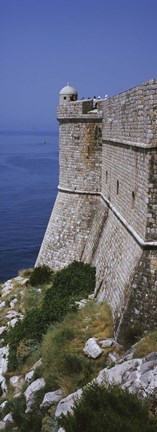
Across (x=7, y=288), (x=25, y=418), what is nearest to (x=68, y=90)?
(x=7, y=288)

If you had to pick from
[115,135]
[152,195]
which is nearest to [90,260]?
[115,135]

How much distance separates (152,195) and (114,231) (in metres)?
4.11

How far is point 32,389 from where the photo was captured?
10977 mm

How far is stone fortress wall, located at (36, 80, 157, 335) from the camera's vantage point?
1066cm

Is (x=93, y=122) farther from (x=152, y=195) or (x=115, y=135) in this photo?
(x=152, y=195)

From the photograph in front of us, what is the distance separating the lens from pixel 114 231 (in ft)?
47.8

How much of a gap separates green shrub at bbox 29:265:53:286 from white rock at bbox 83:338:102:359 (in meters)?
7.78

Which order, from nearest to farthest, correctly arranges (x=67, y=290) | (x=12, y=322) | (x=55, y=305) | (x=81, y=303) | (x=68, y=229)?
(x=81, y=303), (x=55, y=305), (x=67, y=290), (x=12, y=322), (x=68, y=229)

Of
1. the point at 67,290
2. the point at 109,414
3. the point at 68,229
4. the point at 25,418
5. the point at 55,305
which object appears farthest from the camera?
the point at 68,229

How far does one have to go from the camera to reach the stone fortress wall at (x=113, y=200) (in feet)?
35.0

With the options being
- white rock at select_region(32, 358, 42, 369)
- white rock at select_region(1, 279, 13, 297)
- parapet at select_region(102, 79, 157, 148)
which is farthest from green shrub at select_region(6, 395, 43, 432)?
white rock at select_region(1, 279, 13, 297)

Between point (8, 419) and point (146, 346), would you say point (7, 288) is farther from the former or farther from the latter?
point (146, 346)

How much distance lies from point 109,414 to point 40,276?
11664 millimetres

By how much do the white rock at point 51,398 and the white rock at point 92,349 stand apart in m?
0.99
